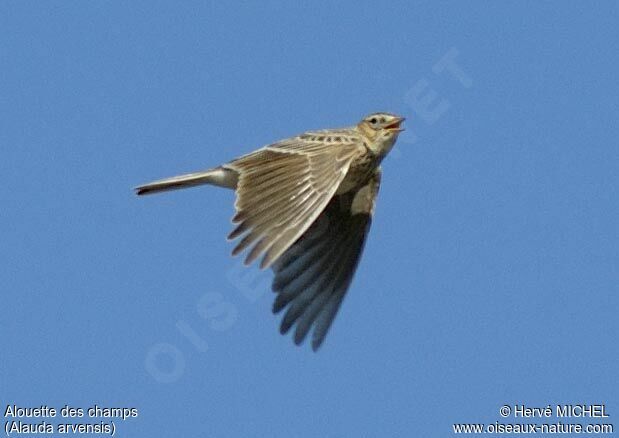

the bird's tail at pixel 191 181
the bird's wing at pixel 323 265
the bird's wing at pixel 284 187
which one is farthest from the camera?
the bird's wing at pixel 323 265

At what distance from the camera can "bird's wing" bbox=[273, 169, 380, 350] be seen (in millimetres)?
12844

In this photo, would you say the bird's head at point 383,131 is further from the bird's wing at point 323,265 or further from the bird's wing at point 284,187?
the bird's wing at point 323,265

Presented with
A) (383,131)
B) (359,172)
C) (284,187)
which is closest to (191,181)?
(284,187)

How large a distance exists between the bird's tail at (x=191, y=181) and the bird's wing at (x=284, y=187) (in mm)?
113

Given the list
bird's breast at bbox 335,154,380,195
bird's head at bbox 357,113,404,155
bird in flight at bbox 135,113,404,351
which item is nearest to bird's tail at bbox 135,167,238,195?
bird in flight at bbox 135,113,404,351

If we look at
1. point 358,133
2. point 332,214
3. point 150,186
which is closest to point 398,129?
point 358,133

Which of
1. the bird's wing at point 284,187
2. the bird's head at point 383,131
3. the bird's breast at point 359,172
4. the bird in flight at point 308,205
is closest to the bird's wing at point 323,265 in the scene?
the bird in flight at point 308,205

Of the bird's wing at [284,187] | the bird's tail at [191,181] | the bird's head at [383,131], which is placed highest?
the bird's head at [383,131]

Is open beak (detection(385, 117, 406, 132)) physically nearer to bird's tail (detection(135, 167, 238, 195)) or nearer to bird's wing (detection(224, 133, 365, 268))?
bird's wing (detection(224, 133, 365, 268))

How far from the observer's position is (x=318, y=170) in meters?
11.6

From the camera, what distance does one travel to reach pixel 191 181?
1248cm

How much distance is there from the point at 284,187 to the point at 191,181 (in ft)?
4.22

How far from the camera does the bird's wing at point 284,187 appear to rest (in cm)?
1088

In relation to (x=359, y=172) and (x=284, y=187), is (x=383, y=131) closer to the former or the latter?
(x=359, y=172)
